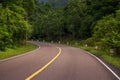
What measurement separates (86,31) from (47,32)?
26.6 meters

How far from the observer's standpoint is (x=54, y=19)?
90.4 metres

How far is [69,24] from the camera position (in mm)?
80625

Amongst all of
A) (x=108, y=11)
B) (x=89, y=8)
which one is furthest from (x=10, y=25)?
(x=89, y=8)

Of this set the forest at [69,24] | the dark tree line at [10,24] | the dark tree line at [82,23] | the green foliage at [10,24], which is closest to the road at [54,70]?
the forest at [69,24]

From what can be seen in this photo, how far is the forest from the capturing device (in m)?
36.9

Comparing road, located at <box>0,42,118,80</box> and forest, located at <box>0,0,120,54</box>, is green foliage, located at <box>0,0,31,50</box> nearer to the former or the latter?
forest, located at <box>0,0,120,54</box>

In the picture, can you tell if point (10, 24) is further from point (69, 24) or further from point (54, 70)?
point (69, 24)

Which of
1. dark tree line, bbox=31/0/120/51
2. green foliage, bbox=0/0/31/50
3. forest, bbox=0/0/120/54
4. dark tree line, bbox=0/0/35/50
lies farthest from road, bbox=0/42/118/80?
dark tree line, bbox=0/0/35/50

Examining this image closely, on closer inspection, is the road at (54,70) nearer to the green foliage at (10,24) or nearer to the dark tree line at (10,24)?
the green foliage at (10,24)

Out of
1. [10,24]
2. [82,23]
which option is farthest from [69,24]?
[10,24]

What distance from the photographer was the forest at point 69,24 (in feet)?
121

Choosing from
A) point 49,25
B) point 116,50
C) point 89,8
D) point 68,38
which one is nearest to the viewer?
point 116,50

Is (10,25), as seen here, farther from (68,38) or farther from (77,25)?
(68,38)

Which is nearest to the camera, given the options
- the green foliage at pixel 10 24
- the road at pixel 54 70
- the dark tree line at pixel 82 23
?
the road at pixel 54 70
